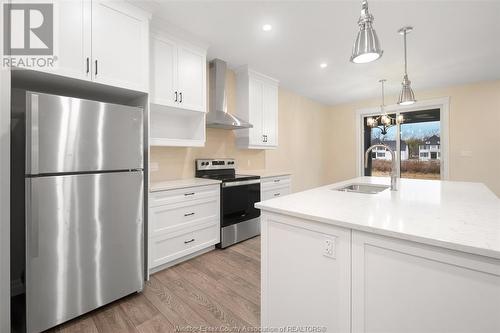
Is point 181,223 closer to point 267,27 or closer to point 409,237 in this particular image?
point 409,237

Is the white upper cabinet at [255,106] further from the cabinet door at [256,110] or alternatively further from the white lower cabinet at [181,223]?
the white lower cabinet at [181,223]

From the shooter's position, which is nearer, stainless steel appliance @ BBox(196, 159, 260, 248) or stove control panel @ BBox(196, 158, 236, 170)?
stainless steel appliance @ BBox(196, 159, 260, 248)

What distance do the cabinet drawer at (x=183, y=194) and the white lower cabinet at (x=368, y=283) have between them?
4.32 ft

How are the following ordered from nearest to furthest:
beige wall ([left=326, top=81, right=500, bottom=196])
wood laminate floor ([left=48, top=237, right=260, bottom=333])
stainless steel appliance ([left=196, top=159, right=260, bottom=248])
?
wood laminate floor ([left=48, top=237, right=260, bottom=333]) → stainless steel appliance ([left=196, top=159, right=260, bottom=248]) → beige wall ([left=326, top=81, right=500, bottom=196])

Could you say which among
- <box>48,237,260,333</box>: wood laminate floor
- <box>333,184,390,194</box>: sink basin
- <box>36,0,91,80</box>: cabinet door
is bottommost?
<box>48,237,260,333</box>: wood laminate floor

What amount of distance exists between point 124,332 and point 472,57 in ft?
16.8

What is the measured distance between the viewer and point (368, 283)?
1100mm

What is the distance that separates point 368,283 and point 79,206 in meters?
1.91

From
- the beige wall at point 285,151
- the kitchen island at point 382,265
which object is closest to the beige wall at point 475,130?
the beige wall at point 285,151

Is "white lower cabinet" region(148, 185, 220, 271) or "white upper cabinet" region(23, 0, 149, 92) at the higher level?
"white upper cabinet" region(23, 0, 149, 92)

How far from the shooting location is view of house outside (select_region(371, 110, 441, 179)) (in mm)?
4922

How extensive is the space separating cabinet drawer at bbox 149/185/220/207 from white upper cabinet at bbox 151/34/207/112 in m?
0.98

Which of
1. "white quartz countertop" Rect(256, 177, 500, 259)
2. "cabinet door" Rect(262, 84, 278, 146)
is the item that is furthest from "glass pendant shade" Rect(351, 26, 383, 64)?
"cabinet door" Rect(262, 84, 278, 146)

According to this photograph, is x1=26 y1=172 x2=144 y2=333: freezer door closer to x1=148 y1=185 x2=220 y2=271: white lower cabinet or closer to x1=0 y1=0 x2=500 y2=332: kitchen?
x1=0 y1=0 x2=500 y2=332: kitchen
